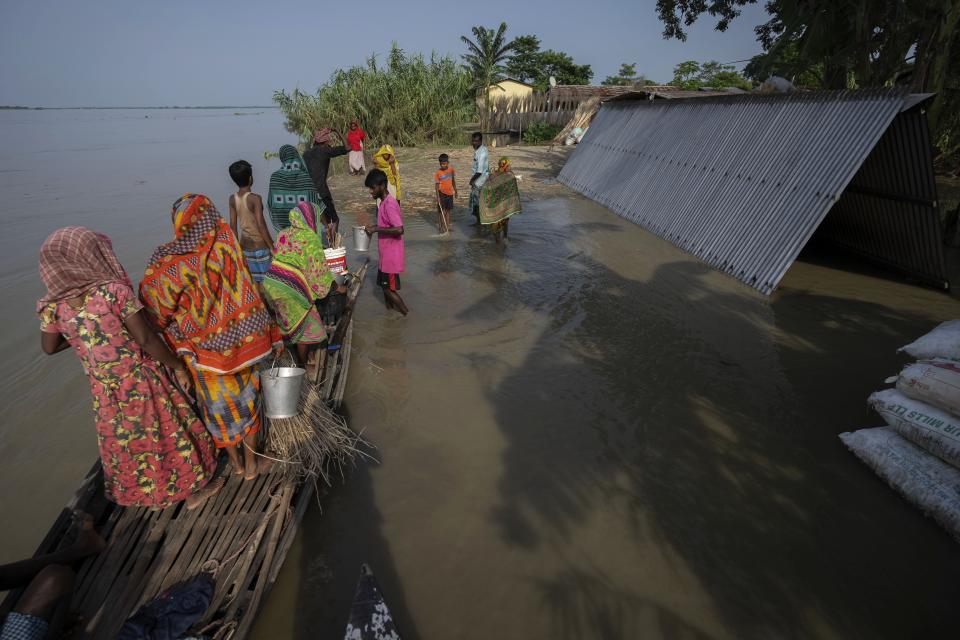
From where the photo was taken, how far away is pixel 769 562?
266cm

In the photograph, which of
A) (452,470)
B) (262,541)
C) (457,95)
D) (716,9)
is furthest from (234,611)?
(457,95)

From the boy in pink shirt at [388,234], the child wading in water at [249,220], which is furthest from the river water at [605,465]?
the child wading in water at [249,220]

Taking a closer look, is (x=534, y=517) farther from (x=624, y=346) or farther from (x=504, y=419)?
(x=624, y=346)

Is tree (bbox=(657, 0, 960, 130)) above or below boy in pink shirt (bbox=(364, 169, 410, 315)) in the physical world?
above

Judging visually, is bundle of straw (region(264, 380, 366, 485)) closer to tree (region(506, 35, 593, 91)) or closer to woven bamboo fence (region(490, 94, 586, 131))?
woven bamboo fence (region(490, 94, 586, 131))

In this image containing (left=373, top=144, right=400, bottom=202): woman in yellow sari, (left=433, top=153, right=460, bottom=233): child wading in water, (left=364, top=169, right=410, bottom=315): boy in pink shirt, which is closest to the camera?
(left=364, top=169, right=410, bottom=315): boy in pink shirt

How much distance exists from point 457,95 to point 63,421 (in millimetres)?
19946

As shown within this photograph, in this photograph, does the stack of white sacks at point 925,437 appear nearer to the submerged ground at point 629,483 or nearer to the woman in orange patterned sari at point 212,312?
the submerged ground at point 629,483

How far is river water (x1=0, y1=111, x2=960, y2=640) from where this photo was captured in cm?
251

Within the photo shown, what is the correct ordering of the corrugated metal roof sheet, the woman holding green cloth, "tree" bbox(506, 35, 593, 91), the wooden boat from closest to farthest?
1. the wooden boat
2. the woman holding green cloth
3. the corrugated metal roof sheet
4. "tree" bbox(506, 35, 593, 91)

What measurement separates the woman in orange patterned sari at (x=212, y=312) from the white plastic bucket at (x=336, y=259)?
2528 millimetres

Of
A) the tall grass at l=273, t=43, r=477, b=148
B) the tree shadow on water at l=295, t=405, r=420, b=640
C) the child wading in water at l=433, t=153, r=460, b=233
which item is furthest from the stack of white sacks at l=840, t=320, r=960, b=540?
the tall grass at l=273, t=43, r=477, b=148

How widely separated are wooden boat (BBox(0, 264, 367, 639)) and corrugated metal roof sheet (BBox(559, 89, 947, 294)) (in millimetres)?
5839

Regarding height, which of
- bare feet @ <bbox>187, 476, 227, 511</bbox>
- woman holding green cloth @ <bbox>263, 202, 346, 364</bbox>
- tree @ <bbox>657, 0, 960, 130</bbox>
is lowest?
bare feet @ <bbox>187, 476, 227, 511</bbox>
